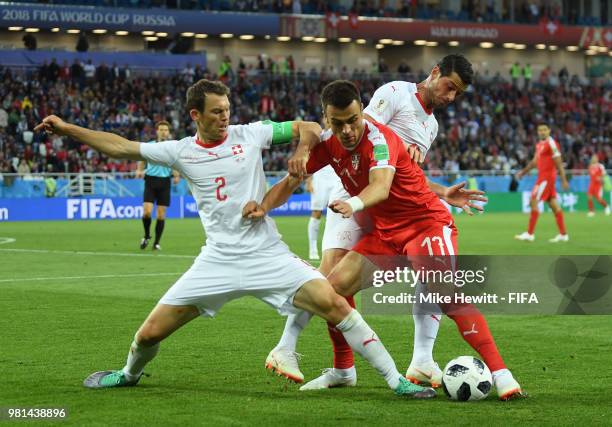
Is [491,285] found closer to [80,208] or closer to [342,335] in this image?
[342,335]

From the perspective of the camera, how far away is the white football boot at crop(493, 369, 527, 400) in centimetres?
686

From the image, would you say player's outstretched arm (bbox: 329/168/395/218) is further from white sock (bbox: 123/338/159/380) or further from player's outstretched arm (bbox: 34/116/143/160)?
white sock (bbox: 123/338/159/380)

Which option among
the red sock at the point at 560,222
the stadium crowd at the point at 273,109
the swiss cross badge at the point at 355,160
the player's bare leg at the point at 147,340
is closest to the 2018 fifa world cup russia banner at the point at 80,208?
the stadium crowd at the point at 273,109

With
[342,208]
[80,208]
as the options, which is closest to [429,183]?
[342,208]

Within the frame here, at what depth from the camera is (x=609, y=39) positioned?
6234cm

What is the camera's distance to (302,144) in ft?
22.7

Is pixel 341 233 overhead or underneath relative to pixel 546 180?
overhead

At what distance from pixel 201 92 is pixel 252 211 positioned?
0.81 m

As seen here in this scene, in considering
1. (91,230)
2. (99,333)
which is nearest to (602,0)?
(91,230)

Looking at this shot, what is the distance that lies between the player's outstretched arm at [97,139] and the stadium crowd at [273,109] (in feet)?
94.6

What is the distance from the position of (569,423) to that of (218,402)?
206cm

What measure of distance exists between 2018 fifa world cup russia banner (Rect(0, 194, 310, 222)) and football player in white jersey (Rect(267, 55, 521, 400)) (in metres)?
24.9

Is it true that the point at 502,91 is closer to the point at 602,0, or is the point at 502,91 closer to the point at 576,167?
the point at 576,167

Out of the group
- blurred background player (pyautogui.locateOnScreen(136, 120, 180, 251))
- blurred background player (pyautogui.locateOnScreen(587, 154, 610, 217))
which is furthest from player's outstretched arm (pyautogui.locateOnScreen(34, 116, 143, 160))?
blurred background player (pyautogui.locateOnScreen(587, 154, 610, 217))
